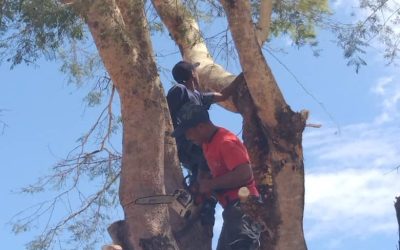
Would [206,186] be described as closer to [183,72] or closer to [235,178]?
[235,178]

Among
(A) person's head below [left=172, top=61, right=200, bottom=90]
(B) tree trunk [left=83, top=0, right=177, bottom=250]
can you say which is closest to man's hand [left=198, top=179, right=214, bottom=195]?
(B) tree trunk [left=83, top=0, right=177, bottom=250]

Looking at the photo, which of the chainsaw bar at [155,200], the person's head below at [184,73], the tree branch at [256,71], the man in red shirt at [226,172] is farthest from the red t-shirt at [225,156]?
the person's head below at [184,73]

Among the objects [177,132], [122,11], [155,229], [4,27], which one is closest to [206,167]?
[177,132]

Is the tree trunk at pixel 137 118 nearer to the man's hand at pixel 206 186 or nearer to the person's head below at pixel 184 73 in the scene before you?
the man's hand at pixel 206 186

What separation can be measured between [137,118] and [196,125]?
49 centimetres

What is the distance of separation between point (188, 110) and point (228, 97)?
2.53 feet

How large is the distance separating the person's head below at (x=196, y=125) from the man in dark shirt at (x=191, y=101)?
0.21m

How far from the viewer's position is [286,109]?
6.64 meters

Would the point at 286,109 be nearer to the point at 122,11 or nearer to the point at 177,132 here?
the point at 177,132

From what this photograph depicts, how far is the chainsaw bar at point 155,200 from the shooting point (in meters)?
6.19

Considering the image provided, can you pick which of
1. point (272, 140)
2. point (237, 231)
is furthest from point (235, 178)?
point (272, 140)

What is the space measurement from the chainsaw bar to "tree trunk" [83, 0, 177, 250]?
31mm

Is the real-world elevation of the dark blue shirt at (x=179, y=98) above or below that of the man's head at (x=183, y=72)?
below

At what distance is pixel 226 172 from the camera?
6.49 meters
